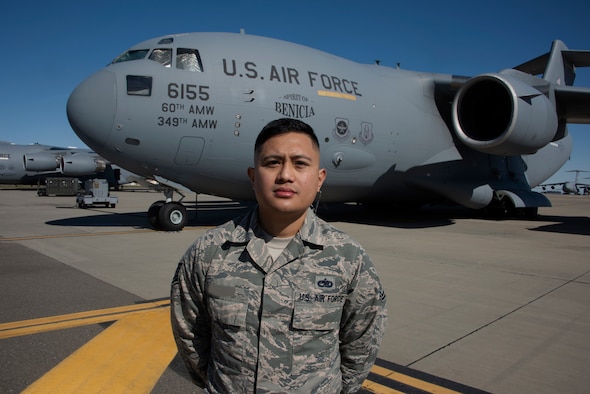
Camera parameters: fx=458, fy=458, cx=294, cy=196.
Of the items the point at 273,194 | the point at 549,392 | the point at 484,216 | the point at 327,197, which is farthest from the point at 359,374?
the point at 484,216

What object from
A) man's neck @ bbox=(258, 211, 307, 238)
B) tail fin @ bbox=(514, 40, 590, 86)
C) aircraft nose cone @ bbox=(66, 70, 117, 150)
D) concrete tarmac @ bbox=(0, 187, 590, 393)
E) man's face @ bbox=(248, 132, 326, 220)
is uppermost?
tail fin @ bbox=(514, 40, 590, 86)

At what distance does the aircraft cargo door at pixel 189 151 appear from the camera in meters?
8.62

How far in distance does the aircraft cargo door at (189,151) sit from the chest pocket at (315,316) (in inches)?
291

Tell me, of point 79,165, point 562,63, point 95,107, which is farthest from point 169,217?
point 79,165

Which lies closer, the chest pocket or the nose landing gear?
the chest pocket

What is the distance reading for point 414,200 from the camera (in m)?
13.1

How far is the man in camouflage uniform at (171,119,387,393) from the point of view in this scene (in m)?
1.63

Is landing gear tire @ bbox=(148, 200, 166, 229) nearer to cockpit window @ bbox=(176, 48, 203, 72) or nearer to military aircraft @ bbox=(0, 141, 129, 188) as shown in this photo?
cockpit window @ bbox=(176, 48, 203, 72)

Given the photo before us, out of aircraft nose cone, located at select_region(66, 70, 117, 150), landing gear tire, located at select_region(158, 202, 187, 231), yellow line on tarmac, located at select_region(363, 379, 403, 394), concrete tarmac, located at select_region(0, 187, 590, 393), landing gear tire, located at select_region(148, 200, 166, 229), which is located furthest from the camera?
landing gear tire, located at select_region(148, 200, 166, 229)

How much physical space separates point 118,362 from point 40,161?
31138 millimetres

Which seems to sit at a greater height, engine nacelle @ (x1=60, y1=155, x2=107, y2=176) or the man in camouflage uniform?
the man in camouflage uniform

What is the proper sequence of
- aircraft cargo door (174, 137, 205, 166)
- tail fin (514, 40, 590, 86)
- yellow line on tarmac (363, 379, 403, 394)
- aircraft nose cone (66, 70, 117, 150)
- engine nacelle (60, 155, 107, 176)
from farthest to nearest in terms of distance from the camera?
engine nacelle (60, 155, 107, 176)
tail fin (514, 40, 590, 86)
aircraft cargo door (174, 137, 205, 166)
aircraft nose cone (66, 70, 117, 150)
yellow line on tarmac (363, 379, 403, 394)

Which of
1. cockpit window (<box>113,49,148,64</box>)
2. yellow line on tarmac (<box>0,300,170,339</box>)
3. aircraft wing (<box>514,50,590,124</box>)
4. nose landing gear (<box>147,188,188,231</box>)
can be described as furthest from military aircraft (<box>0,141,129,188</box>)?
yellow line on tarmac (<box>0,300,170,339</box>)

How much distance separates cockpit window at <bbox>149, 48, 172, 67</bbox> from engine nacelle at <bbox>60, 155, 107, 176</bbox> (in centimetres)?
2361
